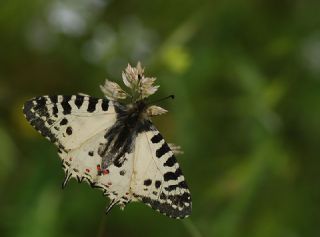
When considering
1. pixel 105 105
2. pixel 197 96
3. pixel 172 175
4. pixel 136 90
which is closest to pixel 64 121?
pixel 105 105

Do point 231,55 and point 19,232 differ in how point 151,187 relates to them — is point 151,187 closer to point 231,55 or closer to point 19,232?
point 19,232

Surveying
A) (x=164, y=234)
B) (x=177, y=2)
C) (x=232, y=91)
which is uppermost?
(x=177, y=2)

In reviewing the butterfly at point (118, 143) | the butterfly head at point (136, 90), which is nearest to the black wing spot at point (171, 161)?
the butterfly at point (118, 143)

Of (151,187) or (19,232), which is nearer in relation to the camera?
(151,187)

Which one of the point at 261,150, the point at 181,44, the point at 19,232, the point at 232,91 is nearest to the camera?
the point at 19,232

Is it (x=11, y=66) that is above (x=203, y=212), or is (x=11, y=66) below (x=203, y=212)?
above

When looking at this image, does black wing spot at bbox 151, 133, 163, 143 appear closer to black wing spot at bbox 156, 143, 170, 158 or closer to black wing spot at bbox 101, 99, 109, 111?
black wing spot at bbox 156, 143, 170, 158

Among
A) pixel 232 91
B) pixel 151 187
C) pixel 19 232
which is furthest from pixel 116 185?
pixel 232 91

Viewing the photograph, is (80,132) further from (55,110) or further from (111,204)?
(111,204)
